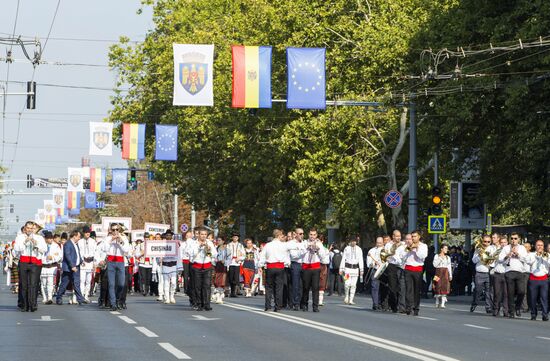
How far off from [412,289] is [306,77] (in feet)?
29.2

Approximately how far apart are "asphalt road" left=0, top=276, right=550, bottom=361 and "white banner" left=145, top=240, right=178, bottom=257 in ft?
11.3

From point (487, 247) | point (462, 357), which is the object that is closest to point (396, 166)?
point (487, 247)

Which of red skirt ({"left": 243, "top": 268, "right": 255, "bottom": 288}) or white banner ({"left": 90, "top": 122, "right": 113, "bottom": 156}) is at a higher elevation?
white banner ({"left": 90, "top": 122, "right": 113, "bottom": 156})

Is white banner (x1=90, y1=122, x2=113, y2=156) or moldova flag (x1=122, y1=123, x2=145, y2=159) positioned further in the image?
white banner (x1=90, y1=122, x2=113, y2=156)

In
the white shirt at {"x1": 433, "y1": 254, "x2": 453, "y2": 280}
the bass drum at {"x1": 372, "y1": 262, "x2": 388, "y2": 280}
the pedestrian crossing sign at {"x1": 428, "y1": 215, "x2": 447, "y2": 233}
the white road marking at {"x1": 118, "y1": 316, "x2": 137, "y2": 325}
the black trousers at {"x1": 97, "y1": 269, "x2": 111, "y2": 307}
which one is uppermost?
the pedestrian crossing sign at {"x1": 428, "y1": 215, "x2": 447, "y2": 233}

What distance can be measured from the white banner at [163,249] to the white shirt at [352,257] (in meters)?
4.34

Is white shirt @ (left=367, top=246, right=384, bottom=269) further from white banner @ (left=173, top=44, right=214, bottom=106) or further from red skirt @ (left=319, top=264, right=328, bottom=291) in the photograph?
white banner @ (left=173, top=44, right=214, bottom=106)

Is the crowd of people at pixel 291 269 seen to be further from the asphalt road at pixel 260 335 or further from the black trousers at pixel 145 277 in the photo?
the black trousers at pixel 145 277

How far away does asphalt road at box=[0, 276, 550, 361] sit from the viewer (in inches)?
672

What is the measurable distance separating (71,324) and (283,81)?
1270 inches

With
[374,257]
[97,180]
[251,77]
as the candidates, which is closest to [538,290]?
[374,257]

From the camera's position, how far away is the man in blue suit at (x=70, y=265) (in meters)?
32.6

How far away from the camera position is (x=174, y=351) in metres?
17.3

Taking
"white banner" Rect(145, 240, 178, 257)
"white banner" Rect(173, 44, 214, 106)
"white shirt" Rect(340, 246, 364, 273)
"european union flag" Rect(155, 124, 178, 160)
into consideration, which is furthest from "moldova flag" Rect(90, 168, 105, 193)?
"white banner" Rect(145, 240, 178, 257)
